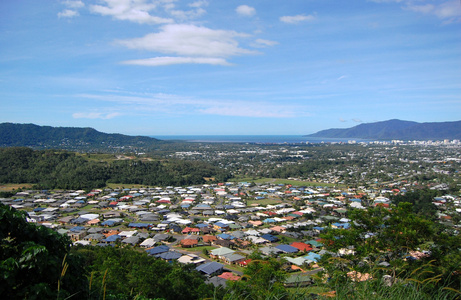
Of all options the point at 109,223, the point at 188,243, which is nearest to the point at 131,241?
the point at 188,243

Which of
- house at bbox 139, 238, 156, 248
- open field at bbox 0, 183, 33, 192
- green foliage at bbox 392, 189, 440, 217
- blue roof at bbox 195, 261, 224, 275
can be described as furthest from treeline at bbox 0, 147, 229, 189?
blue roof at bbox 195, 261, 224, 275

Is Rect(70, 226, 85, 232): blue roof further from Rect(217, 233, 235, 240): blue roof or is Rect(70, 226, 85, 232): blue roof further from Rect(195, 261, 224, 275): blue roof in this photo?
Rect(195, 261, 224, 275): blue roof

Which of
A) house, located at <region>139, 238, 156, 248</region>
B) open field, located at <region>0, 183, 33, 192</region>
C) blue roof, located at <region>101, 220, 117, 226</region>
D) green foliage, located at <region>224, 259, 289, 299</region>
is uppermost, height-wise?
green foliage, located at <region>224, 259, 289, 299</region>

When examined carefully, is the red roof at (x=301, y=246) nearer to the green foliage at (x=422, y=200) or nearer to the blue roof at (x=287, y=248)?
the blue roof at (x=287, y=248)

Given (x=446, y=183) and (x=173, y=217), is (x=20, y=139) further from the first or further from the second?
(x=446, y=183)

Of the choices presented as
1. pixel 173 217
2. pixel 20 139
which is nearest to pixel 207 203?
pixel 173 217
